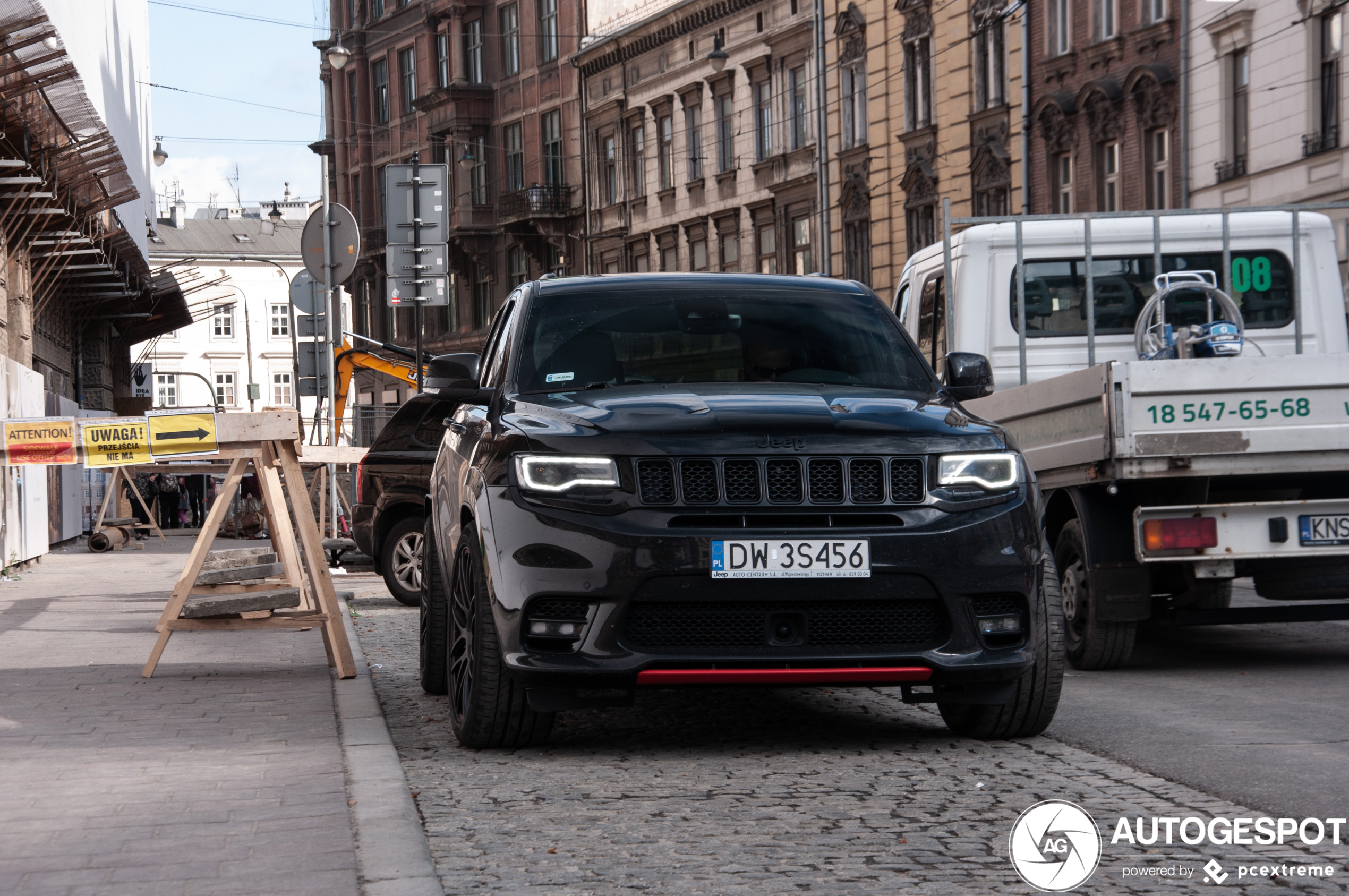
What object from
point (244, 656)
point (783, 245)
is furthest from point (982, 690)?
point (783, 245)

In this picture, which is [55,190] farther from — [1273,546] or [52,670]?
[1273,546]

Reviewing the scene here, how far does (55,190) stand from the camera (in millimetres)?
23312

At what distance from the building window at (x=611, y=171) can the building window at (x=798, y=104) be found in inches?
430

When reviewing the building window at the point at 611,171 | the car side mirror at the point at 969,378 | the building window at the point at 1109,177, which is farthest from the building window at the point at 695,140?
the car side mirror at the point at 969,378

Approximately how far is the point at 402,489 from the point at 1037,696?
32.0 feet

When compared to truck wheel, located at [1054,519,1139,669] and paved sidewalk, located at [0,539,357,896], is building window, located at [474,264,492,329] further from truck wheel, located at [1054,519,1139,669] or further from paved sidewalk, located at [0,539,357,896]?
truck wheel, located at [1054,519,1139,669]

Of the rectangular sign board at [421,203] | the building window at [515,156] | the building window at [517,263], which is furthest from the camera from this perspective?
the building window at [515,156]

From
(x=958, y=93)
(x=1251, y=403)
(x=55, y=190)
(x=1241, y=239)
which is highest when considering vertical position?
(x=958, y=93)

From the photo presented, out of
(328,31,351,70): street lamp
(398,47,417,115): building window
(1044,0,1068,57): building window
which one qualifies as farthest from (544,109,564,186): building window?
(1044,0,1068,57): building window

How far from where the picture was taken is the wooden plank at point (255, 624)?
30.8ft

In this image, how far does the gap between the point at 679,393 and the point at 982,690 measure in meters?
1.49

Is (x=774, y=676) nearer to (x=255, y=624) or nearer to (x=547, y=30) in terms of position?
(x=255, y=624)

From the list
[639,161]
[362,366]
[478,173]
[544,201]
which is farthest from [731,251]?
[362,366]

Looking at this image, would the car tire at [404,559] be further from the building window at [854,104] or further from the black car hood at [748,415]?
the building window at [854,104]
